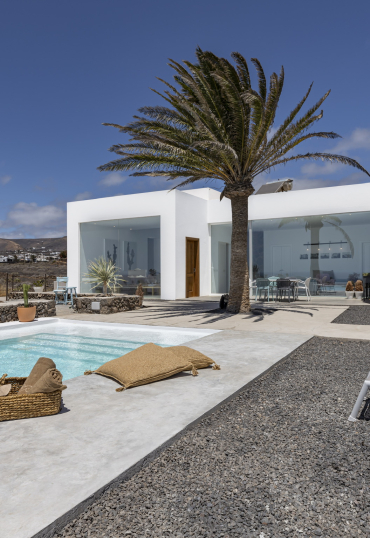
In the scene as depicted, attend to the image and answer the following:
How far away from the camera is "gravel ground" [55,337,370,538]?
168 cm

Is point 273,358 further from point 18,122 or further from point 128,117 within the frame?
point 18,122

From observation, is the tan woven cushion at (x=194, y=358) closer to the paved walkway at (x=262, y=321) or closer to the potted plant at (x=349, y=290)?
the paved walkway at (x=262, y=321)

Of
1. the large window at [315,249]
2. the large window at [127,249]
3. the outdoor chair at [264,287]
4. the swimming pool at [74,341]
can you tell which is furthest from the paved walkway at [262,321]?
the large window at [127,249]

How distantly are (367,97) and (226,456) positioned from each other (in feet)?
61.7

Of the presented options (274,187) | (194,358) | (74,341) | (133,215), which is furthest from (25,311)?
(274,187)

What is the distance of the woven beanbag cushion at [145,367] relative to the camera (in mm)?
3637

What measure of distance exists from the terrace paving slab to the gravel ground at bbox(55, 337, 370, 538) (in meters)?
0.09

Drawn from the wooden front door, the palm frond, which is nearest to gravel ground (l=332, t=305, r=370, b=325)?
the palm frond

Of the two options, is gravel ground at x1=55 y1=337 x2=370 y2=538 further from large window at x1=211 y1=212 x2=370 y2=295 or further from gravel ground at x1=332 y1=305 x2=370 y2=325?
large window at x1=211 y1=212 x2=370 y2=295

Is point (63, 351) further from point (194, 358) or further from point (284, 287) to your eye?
point (284, 287)

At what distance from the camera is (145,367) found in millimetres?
3785

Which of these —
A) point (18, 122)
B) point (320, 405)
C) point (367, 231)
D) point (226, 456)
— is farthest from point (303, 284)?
point (18, 122)

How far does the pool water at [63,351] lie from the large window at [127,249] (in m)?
7.37

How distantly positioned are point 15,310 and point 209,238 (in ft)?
28.9
